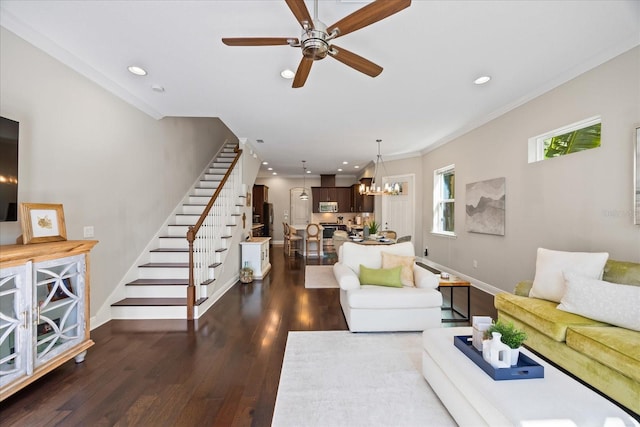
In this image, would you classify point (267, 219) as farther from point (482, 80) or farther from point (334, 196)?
point (482, 80)

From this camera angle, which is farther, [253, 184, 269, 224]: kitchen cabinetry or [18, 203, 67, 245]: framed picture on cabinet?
[253, 184, 269, 224]: kitchen cabinetry

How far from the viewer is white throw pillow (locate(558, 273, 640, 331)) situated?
202 cm

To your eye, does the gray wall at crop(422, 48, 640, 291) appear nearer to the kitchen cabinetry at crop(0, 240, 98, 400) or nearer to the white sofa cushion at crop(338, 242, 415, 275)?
the white sofa cushion at crop(338, 242, 415, 275)

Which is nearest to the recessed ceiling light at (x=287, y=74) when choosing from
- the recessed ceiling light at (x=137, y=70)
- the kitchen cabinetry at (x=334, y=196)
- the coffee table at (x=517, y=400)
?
the recessed ceiling light at (x=137, y=70)

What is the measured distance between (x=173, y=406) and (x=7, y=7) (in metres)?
3.29

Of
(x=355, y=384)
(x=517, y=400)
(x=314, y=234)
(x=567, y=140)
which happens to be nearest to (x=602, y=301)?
(x=517, y=400)

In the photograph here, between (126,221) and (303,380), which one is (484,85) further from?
(126,221)

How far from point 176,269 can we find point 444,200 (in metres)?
5.62

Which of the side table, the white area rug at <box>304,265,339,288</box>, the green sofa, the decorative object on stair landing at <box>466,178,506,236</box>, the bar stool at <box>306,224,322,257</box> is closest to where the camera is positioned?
the green sofa

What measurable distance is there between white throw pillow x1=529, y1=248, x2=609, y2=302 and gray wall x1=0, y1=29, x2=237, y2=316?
4.88 m

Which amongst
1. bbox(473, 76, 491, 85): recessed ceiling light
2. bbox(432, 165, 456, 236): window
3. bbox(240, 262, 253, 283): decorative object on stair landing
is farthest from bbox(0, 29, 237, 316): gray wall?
bbox(432, 165, 456, 236): window

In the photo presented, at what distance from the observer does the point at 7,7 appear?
2158mm

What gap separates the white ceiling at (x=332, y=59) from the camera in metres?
2.19

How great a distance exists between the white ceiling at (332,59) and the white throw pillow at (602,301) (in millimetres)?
2189
